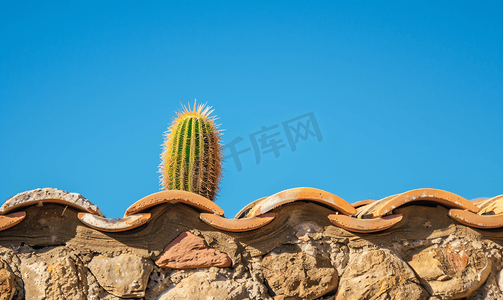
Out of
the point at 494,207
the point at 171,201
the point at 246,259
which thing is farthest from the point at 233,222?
Result: the point at 494,207

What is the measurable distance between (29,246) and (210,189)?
2008 mm

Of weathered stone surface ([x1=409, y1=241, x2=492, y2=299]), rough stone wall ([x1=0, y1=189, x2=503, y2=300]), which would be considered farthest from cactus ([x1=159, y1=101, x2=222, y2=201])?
weathered stone surface ([x1=409, y1=241, x2=492, y2=299])

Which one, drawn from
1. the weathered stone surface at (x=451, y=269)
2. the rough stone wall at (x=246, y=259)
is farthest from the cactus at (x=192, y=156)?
the weathered stone surface at (x=451, y=269)

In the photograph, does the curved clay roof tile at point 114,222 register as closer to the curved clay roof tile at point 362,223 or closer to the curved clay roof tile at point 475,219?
the curved clay roof tile at point 362,223

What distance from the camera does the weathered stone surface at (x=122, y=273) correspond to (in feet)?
7.30

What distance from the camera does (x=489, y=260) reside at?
8.37ft

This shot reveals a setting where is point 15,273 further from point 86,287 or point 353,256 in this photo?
point 353,256

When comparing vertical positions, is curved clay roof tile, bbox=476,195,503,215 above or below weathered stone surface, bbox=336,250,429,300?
above

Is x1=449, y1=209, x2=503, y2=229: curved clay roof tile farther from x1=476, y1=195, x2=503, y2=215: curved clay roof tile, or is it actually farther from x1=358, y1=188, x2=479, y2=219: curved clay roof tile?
x1=476, y1=195, x2=503, y2=215: curved clay roof tile

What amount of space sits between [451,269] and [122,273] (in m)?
1.81

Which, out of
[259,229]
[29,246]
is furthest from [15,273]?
[259,229]

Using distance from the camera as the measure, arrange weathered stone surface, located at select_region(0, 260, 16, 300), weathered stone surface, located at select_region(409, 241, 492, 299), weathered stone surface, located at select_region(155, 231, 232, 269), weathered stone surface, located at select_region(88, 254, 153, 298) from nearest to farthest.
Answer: weathered stone surface, located at select_region(0, 260, 16, 300)
weathered stone surface, located at select_region(88, 254, 153, 298)
weathered stone surface, located at select_region(155, 231, 232, 269)
weathered stone surface, located at select_region(409, 241, 492, 299)

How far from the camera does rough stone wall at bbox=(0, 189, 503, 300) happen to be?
7.34 feet

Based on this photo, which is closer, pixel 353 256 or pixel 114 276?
pixel 114 276
